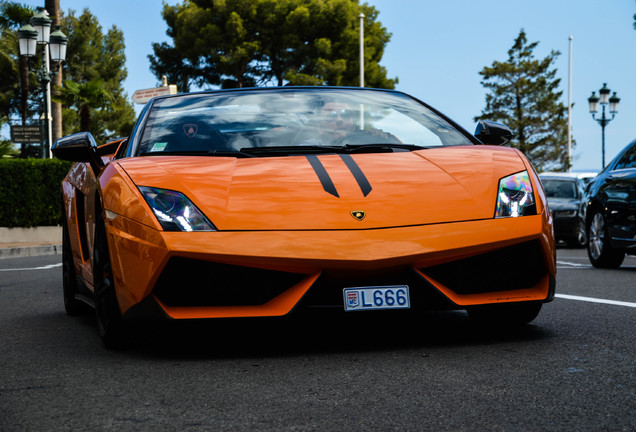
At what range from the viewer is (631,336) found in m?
4.22

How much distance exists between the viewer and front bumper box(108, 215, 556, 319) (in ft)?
11.9

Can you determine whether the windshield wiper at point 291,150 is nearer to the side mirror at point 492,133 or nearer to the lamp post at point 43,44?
the side mirror at point 492,133

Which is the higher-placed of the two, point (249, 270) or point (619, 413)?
point (249, 270)

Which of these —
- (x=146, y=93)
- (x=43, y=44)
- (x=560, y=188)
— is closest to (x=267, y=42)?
(x=43, y=44)

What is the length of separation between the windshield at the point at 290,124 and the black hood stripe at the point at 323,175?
0.23 m

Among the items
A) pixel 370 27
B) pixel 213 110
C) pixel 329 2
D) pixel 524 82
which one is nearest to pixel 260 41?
pixel 329 2

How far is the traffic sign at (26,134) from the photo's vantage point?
20.7m

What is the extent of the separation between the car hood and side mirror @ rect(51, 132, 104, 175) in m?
0.53

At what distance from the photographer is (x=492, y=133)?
498 cm

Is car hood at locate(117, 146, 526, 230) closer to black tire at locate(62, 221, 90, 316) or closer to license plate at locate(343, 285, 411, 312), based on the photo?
license plate at locate(343, 285, 411, 312)

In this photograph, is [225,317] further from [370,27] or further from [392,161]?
[370,27]

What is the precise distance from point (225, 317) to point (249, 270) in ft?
0.72

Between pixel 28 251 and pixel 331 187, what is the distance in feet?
41.3

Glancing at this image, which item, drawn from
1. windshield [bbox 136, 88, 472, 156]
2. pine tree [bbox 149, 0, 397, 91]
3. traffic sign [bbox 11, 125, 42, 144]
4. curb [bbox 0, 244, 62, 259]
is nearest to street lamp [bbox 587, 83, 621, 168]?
pine tree [bbox 149, 0, 397, 91]
